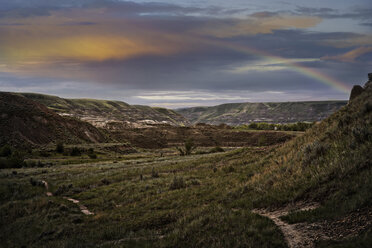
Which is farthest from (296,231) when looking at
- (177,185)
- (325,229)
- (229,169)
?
(229,169)

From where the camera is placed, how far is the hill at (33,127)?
5950cm

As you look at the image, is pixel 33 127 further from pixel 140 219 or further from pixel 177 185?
pixel 140 219

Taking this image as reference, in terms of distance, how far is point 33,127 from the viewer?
214 ft

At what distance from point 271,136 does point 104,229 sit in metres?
Answer: 86.7

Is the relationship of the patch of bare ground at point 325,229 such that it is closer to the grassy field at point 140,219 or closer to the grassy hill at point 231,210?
the grassy hill at point 231,210

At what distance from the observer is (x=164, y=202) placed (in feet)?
41.9

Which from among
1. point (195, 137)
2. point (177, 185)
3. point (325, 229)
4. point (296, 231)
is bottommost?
point (195, 137)

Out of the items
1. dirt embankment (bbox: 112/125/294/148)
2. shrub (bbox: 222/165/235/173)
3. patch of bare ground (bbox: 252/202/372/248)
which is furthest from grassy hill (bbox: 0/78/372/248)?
dirt embankment (bbox: 112/125/294/148)

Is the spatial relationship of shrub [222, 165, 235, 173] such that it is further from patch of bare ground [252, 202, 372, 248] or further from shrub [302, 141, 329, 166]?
patch of bare ground [252, 202, 372, 248]

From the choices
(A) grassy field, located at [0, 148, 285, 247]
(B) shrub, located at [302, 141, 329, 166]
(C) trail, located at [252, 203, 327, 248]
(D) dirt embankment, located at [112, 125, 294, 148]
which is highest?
(B) shrub, located at [302, 141, 329, 166]

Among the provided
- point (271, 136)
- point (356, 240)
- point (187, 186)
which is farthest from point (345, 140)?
point (271, 136)

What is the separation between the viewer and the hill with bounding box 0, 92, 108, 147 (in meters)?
59.5

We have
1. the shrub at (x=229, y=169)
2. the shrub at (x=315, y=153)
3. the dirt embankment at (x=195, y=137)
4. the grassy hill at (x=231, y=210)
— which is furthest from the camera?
the dirt embankment at (x=195, y=137)

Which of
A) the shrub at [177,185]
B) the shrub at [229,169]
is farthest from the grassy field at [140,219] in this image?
the shrub at [229,169]
